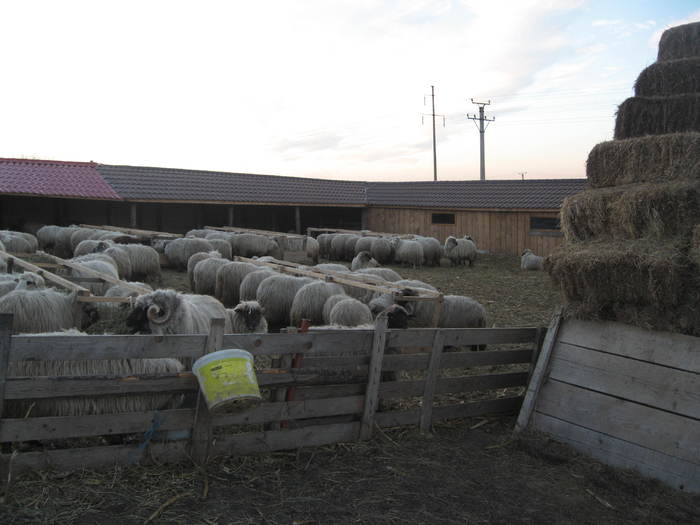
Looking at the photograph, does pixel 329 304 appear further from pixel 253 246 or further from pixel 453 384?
pixel 253 246

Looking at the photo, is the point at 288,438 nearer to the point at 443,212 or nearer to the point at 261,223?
the point at 443,212

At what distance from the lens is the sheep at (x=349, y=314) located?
809 cm

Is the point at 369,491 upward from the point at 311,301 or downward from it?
downward

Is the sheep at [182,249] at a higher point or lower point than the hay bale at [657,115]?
lower

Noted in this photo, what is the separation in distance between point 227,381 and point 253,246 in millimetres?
17522

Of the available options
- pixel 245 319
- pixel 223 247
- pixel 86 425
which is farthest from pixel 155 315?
pixel 223 247

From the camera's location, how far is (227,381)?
388 centimetres

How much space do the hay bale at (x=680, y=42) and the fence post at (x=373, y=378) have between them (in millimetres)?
6901

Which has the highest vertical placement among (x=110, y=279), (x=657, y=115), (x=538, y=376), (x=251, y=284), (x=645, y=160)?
(x=657, y=115)

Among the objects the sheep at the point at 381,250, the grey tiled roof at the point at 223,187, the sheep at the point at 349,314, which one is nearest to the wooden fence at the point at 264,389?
the sheep at the point at 349,314

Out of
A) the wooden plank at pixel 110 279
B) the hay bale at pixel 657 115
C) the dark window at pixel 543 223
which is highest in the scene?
the hay bale at pixel 657 115

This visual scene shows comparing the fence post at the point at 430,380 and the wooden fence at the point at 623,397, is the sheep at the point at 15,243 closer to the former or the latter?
the fence post at the point at 430,380

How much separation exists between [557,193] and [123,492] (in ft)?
81.6

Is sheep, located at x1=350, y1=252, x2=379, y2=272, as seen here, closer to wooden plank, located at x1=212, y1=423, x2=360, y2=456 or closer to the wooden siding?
the wooden siding
